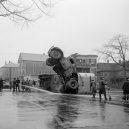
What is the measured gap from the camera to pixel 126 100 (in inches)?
867

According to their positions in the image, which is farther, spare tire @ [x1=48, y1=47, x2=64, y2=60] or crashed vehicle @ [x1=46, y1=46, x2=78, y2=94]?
crashed vehicle @ [x1=46, y1=46, x2=78, y2=94]

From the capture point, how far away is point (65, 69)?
32500mm

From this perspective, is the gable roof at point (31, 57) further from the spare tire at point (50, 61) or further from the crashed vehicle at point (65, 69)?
the spare tire at point (50, 61)

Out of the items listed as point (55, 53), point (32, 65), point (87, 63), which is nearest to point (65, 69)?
point (55, 53)

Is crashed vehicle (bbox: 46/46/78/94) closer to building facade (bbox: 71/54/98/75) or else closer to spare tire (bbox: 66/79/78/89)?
spare tire (bbox: 66/79/78/89)

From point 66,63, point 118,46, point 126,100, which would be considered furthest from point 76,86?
point 118,46

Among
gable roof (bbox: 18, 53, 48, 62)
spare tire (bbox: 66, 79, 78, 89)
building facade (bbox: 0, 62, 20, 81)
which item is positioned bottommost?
spare tire (bbox: 66, 79, 78, 89)

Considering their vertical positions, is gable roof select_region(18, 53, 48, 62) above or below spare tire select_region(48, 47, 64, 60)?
above

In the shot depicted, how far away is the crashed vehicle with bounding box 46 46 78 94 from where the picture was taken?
30188 millimetres

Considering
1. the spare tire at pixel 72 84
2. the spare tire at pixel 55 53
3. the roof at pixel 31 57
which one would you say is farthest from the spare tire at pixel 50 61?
the roof at pixel 31 57

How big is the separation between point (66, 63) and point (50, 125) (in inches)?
842

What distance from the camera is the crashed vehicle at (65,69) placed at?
99.0 feet

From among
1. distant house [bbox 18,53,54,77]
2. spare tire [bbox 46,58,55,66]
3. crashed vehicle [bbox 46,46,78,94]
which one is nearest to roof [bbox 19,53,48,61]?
distant house [bbox 18,53,54,77]

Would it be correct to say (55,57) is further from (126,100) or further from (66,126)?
(66,126)
